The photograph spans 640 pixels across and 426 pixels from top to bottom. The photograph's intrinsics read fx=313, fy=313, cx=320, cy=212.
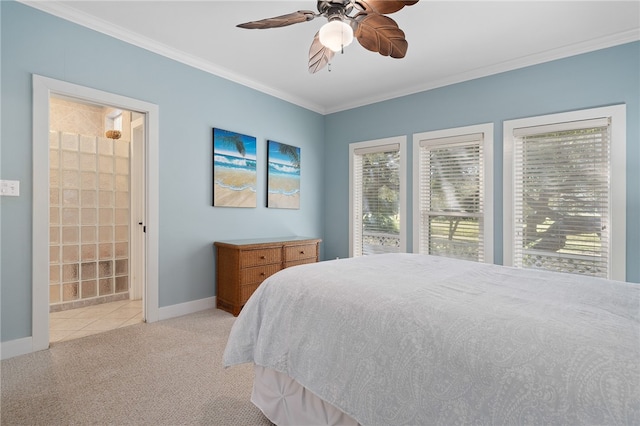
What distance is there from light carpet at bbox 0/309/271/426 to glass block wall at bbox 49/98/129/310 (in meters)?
1.32

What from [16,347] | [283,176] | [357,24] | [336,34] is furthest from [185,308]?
[357,24]

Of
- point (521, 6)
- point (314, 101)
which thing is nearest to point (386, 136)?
point (314, 101)

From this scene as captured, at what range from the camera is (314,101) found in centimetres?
463

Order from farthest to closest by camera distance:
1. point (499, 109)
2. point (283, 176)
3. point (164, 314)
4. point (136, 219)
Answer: point (283, 176) < point (136, 219) < point (499, 109) < point (164, 314)

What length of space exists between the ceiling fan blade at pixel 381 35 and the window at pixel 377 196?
212 centimetres

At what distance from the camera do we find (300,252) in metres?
3.88

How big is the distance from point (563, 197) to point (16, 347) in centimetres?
478

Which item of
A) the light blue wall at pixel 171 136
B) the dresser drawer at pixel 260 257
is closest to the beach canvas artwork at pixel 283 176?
the light blue wall at pixel 171 136

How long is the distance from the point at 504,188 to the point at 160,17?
11.9 feet

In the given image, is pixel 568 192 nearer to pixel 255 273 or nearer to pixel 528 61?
pixel 528 61

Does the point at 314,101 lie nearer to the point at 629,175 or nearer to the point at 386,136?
the point at 386,136

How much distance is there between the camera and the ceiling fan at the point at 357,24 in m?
1.79

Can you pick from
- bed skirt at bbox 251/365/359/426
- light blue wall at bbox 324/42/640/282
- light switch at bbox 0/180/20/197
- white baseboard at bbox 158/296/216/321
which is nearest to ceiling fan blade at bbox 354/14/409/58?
light blue wall at bbox 324/42/640/282

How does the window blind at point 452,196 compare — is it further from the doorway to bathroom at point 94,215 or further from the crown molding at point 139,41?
the doorway to bathroom at point 94,215
